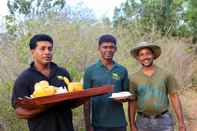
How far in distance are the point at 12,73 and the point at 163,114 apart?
2822 millimetres

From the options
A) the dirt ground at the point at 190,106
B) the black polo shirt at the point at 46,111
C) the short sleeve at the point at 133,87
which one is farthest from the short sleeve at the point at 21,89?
the dirt ground at the point at 190,106

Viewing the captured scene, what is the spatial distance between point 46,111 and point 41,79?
0.27 m

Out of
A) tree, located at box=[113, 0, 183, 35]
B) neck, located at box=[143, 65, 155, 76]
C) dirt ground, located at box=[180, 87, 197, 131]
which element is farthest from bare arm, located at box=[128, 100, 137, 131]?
tree, located at box=[113, 0, 183, 35]

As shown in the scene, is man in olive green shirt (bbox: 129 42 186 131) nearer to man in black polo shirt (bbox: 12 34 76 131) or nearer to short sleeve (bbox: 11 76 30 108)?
man in black polo shirt (bbox: 12 34 76 131)

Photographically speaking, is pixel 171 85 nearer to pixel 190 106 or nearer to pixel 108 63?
pixel 108 63

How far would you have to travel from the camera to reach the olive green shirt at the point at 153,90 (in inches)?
177

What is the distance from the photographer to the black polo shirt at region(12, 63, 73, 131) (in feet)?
12.1

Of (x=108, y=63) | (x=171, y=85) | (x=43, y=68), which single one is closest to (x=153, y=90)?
(x=171, y=85)

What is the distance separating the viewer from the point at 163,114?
15.0ft

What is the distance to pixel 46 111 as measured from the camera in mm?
3713

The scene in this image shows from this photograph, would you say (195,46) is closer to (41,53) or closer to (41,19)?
(41,19)

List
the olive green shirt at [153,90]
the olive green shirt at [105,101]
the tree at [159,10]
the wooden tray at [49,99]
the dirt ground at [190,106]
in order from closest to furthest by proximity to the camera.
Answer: the wooden tray at [49,99]
the olive green shirt at [105,101]
the olive green shirt at [153,90]
the dirt ground at [190,106]
the tree at [159,10]

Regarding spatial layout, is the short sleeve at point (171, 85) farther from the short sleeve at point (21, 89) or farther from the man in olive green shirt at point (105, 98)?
the short sleeve at point (21, 89)

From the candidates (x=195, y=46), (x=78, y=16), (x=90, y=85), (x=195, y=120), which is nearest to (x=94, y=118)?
(x=90, y=85)
